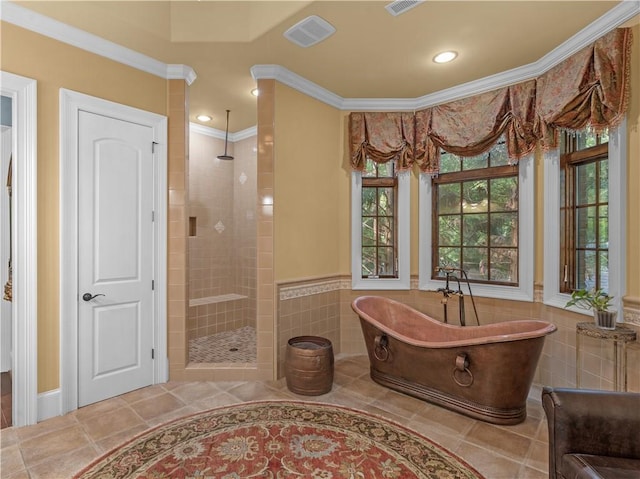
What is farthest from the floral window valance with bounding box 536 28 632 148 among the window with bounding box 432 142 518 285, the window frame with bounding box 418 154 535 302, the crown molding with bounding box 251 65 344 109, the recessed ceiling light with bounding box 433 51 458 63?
the crown molding with bounding box 251 65 344 109

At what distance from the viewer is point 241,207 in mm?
5012

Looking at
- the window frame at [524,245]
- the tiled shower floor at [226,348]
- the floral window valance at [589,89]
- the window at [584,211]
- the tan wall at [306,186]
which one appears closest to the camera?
the floral window valance at [589,89]

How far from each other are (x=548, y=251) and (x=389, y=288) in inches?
60.7

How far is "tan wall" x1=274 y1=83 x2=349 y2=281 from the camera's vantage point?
322 cm

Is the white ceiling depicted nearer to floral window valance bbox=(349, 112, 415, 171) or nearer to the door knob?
floral window valance bbox=(349, 112, 415, 171)

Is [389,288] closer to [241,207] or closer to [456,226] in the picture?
[456,226]

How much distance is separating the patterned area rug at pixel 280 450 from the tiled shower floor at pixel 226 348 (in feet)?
3.68

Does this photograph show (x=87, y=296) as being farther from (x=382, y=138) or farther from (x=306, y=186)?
(x=382, y=138)

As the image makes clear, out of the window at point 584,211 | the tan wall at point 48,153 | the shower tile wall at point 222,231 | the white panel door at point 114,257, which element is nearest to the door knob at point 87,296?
the white panel door at point 114,257

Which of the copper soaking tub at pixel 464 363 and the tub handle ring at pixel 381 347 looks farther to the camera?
the tub handle ring at pixel 381 347

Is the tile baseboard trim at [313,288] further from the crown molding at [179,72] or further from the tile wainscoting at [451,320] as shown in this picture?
the crown molding at [179,72]

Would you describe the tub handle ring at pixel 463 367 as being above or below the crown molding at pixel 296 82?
below

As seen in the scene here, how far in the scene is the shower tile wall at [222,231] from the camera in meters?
4.65

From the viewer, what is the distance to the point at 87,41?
258cm
